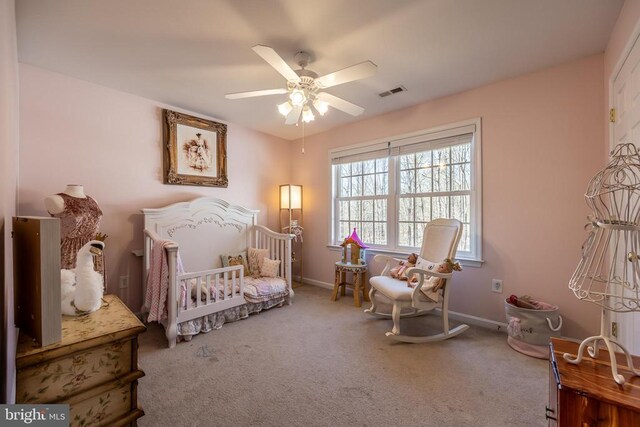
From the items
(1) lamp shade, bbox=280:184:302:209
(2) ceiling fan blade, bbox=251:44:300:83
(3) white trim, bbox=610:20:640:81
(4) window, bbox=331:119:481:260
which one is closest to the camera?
(3) white trim, bbox=610:20:640:81

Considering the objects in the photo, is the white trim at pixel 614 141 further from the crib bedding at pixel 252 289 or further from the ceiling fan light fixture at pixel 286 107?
the crib bedding at pixel 252 289

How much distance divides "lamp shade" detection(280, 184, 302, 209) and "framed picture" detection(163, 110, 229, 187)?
2.88ft

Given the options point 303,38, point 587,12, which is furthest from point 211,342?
point 587,12

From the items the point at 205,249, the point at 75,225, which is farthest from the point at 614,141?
the point at 75,225

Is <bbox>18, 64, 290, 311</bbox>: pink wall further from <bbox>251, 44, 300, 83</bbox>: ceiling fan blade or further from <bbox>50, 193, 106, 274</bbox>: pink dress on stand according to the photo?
<bbox>251, 44, 300, 83</bbox>: ceiling fan blade

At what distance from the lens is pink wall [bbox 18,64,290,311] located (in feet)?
7.59

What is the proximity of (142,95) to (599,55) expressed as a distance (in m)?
4.11

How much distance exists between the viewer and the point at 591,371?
93 cm

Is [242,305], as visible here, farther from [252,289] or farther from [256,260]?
[256,260]

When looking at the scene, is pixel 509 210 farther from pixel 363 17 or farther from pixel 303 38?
pixel 303 38

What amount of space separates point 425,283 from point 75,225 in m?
2.93

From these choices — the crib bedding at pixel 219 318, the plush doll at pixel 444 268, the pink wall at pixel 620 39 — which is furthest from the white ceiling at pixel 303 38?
the crib bedding at pixel 219 318

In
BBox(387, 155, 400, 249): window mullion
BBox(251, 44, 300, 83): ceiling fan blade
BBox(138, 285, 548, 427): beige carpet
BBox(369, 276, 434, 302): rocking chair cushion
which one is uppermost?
BBox(251, 44, 300, 83): ceiling fan blade

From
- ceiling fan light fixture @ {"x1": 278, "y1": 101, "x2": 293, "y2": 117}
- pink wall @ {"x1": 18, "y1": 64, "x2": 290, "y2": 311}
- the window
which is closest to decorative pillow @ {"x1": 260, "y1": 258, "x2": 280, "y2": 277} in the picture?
the window
